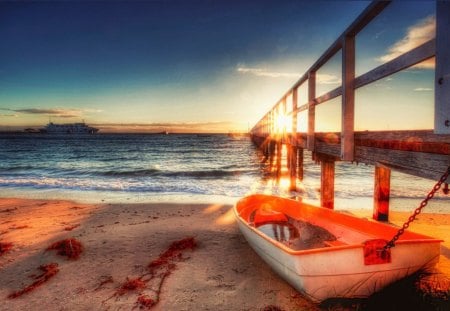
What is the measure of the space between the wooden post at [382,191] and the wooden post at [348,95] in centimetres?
344

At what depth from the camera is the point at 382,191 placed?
6973mm

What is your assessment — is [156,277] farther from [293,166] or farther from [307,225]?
[293,166]

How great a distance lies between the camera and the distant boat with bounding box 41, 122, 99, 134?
14600 centimetres

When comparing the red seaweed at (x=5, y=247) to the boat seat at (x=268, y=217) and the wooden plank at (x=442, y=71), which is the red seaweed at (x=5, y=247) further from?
the wooden plank at (x=442, y=71)

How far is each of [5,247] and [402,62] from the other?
23.8 ft

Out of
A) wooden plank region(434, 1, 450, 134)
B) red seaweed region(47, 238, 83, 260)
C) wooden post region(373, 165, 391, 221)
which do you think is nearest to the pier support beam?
wooden post region(373, 165, 391, 221)

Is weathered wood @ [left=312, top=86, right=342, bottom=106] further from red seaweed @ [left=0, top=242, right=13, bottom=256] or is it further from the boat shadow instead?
red seaweed @ [left=0, top=242, right=13, bottom=256]

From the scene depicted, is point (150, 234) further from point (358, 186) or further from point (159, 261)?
point (358, 186)

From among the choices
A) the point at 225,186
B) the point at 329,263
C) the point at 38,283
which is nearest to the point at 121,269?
the point at 38,283

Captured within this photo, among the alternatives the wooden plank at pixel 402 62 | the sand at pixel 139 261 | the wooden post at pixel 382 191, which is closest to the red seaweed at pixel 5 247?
the sand at pixel 139 261

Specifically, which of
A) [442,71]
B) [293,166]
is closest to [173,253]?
[442,71]

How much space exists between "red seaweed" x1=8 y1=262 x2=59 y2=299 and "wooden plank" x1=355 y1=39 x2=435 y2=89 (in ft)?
17.5

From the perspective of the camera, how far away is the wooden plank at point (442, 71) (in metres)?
1.80

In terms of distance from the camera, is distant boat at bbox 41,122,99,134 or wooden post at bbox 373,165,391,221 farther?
distant boat at bbox 41,122,99,134
